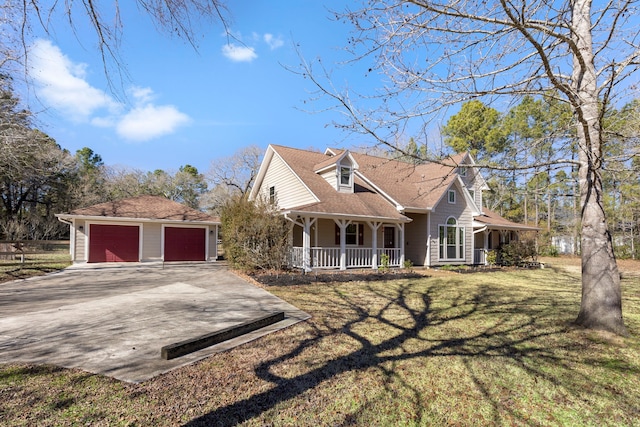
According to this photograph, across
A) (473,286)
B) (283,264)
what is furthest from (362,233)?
(473,286)

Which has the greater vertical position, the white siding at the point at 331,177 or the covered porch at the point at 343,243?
the white siding at the point at 331,177

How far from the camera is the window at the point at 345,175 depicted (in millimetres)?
16625

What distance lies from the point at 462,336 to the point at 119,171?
43.8 meters

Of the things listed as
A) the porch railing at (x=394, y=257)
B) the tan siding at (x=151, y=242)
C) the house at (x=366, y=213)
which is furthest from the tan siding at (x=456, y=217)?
the tan siding at (x=151, y=242)

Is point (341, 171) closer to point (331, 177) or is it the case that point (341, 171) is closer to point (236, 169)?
point (331, 177)

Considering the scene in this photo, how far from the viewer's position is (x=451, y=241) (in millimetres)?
18078

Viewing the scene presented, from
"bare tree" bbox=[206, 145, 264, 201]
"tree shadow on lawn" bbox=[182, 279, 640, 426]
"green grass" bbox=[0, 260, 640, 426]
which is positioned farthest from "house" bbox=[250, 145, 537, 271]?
"bare tree" bbox=[206, 145, 264, 201]

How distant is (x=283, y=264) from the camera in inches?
538

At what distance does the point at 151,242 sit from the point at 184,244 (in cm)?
178

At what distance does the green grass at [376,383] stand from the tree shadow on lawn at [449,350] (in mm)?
22

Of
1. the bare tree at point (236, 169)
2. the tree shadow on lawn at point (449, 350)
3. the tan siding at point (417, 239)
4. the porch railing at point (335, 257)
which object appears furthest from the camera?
the bare tree at point (236, 169)

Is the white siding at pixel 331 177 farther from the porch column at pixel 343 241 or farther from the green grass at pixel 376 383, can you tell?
the green grass at pixel 376 383

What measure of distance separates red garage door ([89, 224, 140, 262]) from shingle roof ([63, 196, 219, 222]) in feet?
2.50

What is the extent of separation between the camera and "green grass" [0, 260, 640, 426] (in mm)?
3113
